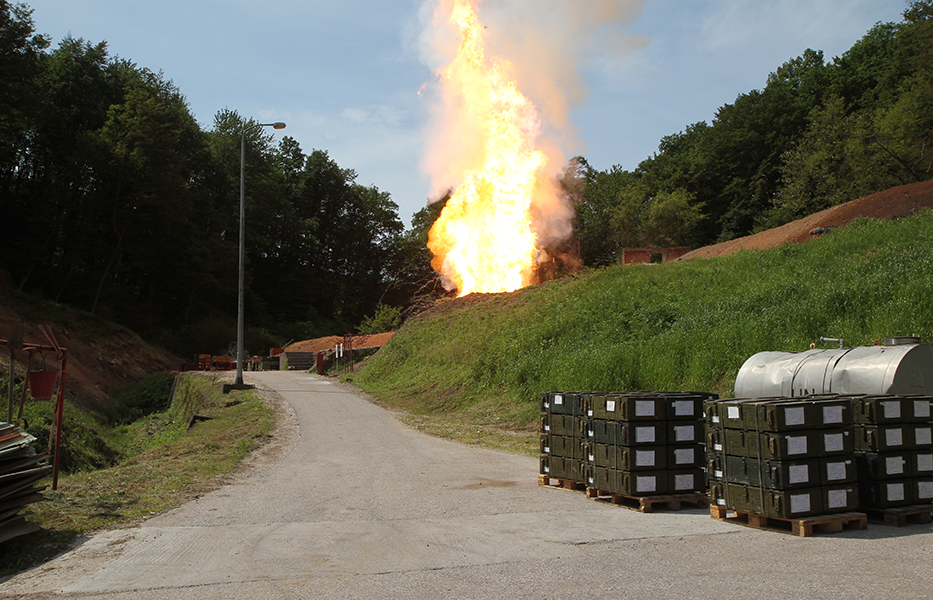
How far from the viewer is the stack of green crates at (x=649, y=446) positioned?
921cm

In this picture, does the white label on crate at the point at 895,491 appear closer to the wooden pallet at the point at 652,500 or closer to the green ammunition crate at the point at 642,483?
the wooden pallet at the point at 652,500

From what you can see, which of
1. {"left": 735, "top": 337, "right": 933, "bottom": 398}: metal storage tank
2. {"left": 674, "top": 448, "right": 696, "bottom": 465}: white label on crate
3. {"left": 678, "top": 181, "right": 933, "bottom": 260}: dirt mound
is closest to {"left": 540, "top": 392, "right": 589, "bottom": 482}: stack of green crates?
{"left": 674, "top": 448, "right": 696, "bottom": 465}: white label on crate

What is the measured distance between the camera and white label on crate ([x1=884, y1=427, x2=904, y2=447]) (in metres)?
8.30

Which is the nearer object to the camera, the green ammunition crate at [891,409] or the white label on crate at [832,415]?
the white label on crate at [832,415]

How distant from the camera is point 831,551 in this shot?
6.91m

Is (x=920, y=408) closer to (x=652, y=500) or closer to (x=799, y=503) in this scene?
(x=799, y=503)

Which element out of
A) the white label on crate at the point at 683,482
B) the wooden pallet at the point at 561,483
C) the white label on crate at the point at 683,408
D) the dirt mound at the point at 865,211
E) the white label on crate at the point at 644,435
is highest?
the dirt mound at the point at 865,211

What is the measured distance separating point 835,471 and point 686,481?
82.2 inches

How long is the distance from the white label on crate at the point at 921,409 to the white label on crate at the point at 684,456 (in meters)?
2.91

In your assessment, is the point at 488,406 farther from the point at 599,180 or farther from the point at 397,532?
the point at 599,180

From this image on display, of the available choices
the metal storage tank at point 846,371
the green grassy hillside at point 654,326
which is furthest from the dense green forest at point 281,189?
the metal storage tank at point 846,371

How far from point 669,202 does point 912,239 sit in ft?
135

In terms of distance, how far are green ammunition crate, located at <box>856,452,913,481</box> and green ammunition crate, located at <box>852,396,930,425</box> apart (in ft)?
1.38

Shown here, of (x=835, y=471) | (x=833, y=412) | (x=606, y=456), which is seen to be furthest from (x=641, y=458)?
(x=833, y=412)
